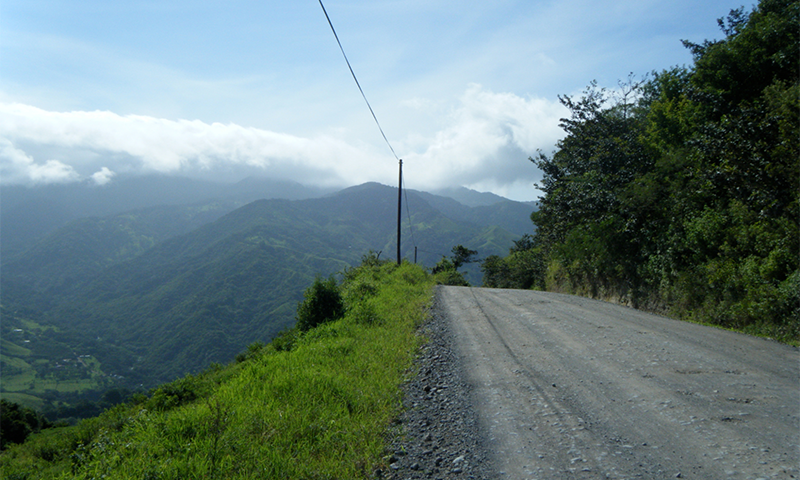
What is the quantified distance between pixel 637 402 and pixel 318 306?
39.8 feet

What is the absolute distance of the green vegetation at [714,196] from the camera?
31.1 ft

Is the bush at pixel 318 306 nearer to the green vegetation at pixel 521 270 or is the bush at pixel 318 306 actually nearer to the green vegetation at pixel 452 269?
the green vegetation at pixel 521 270

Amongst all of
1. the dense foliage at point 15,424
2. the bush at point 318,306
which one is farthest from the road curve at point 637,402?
the dense foliage at point 15,424

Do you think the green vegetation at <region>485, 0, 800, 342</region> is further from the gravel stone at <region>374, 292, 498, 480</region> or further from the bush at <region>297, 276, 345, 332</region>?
the bush at <region>297, 276, 345, 332</region>

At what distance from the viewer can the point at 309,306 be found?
15.9 metres

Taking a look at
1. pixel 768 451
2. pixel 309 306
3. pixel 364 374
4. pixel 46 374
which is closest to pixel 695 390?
pixel 768 451

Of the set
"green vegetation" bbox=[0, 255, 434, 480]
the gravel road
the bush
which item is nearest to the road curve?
the gravel road

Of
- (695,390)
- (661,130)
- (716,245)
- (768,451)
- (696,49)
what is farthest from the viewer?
(696,49)

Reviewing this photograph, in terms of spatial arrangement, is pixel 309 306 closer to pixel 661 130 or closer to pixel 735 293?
pixel 735 293

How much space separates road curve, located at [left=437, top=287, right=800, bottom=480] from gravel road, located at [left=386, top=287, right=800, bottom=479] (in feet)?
0.05

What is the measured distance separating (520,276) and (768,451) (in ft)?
124

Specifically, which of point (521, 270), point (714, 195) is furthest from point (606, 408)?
point (521, 270)

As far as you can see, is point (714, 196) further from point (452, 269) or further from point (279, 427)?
point (452, 269)

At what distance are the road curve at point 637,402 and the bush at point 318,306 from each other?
725cm
